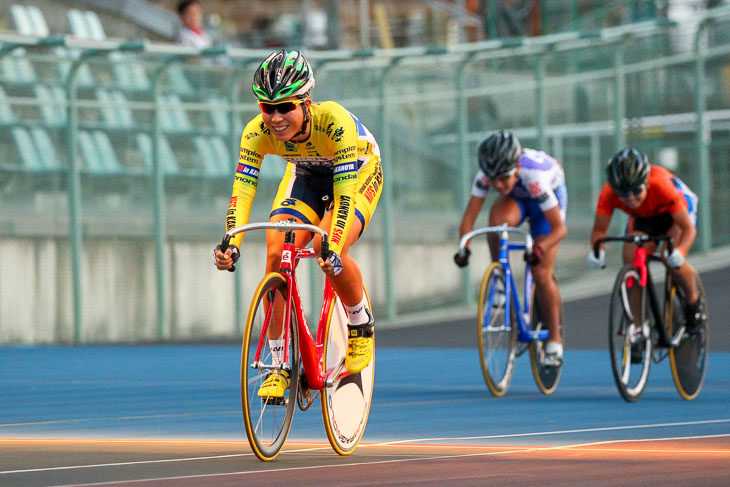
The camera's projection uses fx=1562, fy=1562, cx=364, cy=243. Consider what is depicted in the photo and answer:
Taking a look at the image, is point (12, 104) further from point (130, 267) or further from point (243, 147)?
point (243, 147)

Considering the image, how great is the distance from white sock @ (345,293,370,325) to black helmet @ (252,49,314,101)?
3.31 ft

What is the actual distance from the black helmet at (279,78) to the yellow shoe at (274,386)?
111 centimetres

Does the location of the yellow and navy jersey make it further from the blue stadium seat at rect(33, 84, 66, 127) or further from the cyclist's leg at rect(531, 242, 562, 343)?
the blue stadium seat at rect(33, 84, 66, 127)

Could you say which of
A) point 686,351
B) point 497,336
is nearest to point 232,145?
point 497,336

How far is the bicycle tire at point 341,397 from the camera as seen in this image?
6.55 metres

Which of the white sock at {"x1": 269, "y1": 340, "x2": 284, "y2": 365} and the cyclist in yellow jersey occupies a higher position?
the cyclist in yellow jersey

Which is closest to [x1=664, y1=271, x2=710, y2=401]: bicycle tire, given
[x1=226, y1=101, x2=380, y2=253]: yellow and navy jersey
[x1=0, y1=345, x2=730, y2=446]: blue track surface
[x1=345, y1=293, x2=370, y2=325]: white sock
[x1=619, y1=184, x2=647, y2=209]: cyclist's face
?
[x1=0, y1=345, x2=730, y2=446]: blue track surface

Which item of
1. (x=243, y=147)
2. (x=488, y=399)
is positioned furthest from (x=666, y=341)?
(x=243, y=147)

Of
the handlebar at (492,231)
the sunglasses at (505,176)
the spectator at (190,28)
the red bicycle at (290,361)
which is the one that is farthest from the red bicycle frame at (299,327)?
the spectator at (190,28)

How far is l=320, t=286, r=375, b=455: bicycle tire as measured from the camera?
6551 mm

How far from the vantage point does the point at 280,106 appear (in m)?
6.44

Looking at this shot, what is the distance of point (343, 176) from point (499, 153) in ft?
9.65

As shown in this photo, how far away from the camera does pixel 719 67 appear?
18.6 metres

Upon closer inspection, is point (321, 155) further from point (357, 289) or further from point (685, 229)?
point (685, 229)
